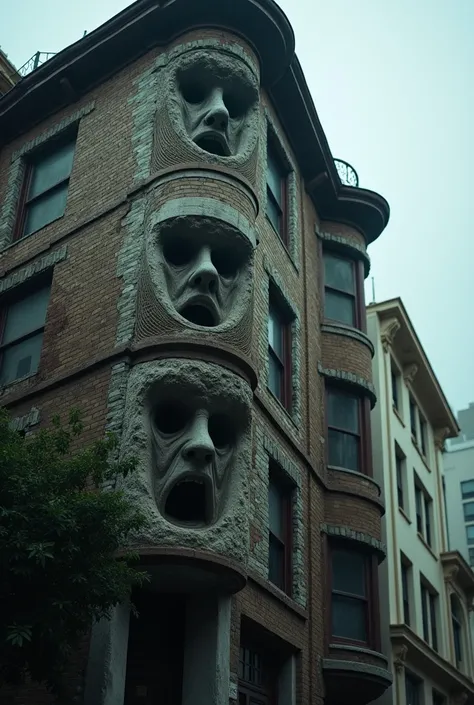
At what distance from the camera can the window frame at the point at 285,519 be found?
15526mm

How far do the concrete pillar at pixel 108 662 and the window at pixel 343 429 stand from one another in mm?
8438

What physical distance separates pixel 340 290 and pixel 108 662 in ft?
39.8

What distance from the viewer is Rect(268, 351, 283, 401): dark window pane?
55.0 ft

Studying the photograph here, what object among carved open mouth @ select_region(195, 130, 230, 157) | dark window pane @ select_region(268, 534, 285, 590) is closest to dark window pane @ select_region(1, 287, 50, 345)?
carved open mouth @ select_region(195, 130, 230, 157)

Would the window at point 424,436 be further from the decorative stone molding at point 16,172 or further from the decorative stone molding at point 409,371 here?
the decorative stone molding at point 16,172

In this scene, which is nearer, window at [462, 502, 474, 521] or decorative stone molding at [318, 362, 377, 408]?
decorative stone molding at [318, 362, 377, 408]

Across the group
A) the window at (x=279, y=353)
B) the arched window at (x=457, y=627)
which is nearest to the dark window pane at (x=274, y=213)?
→ the window at (x=279, y=353)

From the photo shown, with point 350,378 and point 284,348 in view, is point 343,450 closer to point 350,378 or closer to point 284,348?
point 350,378

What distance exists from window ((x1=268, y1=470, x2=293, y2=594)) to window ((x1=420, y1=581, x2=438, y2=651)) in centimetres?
923

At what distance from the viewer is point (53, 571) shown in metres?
9.37

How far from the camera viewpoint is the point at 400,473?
24.7 meters

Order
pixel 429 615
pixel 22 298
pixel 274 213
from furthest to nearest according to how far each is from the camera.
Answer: pixel 429 615 → pixel 274 213 → pixel 22 298

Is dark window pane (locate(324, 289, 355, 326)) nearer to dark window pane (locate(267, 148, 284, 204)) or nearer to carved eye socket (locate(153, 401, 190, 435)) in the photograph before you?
dark window pane (locate(267, 148, 284, 204))

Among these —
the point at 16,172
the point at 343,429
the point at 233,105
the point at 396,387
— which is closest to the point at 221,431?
the point at 343,429
